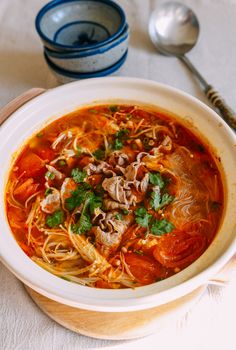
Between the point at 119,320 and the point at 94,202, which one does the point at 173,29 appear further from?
the point at 119,320

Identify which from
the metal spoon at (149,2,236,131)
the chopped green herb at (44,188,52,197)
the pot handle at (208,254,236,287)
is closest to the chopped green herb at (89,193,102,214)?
the chopped green herb at (44,188,52,197)

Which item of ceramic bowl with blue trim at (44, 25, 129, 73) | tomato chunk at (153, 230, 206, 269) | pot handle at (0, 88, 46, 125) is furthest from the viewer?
ceramic bowl with blue trim at (44, 25, 129, 73)

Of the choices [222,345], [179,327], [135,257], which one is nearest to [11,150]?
[135,257]

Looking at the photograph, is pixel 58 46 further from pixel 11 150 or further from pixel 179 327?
pixel 179 327

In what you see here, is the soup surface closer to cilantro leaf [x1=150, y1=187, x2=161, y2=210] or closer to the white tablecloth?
cilantro leaf [x1=150, y1=187, x2=161, y2=210]

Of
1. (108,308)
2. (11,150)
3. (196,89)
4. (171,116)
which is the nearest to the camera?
(108,308)

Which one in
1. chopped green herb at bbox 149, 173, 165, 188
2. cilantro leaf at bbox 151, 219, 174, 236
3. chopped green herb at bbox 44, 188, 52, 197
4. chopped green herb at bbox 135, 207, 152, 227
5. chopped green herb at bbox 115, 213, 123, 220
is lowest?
cilantro leaf at bbox 151, 219, 174, 236
